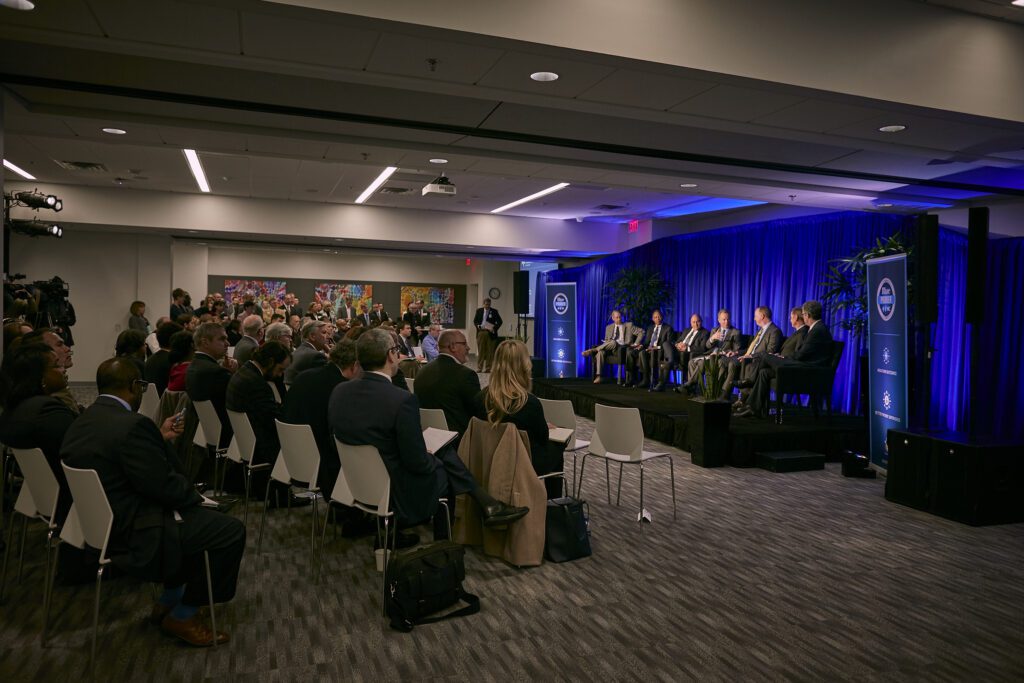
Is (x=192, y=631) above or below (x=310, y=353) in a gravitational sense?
below

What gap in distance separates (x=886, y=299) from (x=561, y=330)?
8595mm

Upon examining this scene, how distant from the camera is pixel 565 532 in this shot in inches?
181

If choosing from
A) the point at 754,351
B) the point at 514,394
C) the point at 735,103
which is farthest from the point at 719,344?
the point at 514,394

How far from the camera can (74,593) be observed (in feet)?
12.7

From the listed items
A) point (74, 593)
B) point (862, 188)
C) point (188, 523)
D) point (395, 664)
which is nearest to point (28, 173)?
point (74, 593)

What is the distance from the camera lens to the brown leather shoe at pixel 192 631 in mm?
3248

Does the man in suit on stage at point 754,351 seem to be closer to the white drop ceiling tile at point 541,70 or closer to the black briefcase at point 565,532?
the black briefcase at point 565,532

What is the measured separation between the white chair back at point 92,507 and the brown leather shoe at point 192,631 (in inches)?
21.6

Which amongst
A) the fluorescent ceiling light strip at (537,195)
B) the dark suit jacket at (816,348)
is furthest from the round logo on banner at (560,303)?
the dark suit jacket at (816,348)

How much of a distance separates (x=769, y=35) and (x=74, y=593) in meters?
5.17

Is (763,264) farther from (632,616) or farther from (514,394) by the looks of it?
(632,616)

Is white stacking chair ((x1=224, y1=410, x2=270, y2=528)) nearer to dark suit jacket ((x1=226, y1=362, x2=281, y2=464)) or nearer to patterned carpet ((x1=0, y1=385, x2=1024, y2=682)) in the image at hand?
dark suit jacket ((x1=226, y1=362, x2=281, y2=464))

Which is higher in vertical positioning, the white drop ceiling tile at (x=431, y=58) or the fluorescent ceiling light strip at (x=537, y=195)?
the fluorescent ceiling light strip at (x=537, y=195)

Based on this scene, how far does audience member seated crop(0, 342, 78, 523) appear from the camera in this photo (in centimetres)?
352
